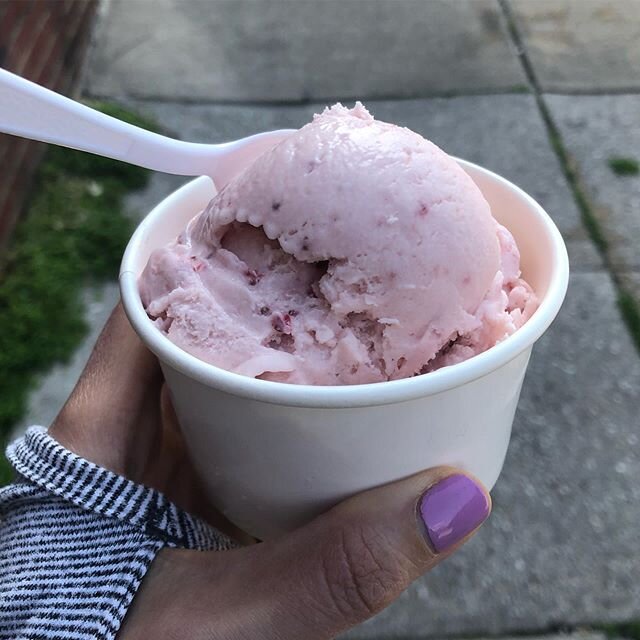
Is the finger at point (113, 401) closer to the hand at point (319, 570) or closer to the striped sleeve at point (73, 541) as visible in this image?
the striped sleeve at point (73, 541)

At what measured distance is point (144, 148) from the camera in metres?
1.20

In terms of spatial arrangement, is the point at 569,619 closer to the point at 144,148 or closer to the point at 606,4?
the point at 144,148

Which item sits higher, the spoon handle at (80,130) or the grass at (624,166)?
the spoon handle at (80,130)

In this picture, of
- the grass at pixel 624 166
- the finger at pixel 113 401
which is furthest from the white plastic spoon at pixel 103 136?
the grass at pixel 624 166

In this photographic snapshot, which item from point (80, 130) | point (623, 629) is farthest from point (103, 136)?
point (623, 629)

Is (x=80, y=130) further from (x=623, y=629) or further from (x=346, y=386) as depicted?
(x=623, y=629)

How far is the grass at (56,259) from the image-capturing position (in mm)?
2697

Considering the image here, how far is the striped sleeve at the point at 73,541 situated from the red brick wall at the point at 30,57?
2114 mm

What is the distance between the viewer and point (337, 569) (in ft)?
3.44

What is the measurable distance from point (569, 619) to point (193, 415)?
144 cm

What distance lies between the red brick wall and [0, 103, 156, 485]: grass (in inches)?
3.1

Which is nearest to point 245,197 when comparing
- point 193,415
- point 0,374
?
point 193,415

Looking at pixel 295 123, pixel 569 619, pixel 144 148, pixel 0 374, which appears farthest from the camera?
pixel 295 123

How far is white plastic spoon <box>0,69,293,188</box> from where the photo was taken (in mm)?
1085
